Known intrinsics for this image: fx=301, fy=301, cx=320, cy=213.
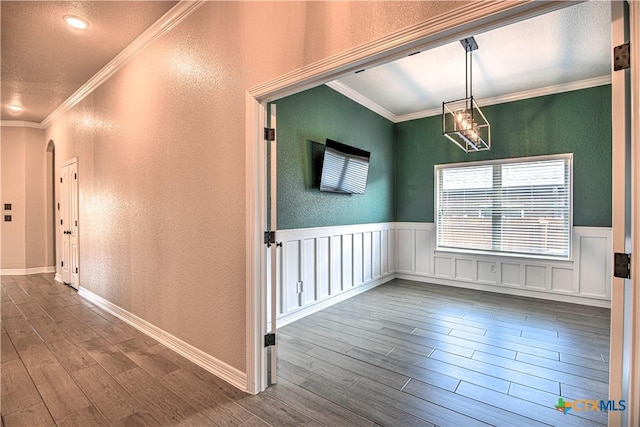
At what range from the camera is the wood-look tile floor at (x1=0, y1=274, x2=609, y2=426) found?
74.9 inches

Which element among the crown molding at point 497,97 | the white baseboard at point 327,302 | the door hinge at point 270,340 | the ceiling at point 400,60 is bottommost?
the white baseboard at point 327,302

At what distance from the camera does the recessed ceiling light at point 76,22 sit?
8.95ft

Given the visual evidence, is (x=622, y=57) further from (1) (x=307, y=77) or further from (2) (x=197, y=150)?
(2) (x=197, y=150)

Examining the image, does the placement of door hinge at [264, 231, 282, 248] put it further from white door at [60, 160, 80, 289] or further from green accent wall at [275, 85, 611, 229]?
white door at [60, 160, 80, 289]

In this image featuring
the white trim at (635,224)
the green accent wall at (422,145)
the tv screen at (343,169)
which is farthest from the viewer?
the tv screen at (343,169)

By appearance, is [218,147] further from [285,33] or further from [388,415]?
[388,415]

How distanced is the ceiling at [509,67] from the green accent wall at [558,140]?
0.19 meters

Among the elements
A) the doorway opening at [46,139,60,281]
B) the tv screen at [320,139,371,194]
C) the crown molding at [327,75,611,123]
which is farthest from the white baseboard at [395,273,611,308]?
the doorway opening at [46,139,60,281]

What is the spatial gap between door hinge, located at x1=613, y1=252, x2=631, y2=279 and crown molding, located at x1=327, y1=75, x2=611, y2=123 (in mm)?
3647

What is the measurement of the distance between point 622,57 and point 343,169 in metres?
3.16

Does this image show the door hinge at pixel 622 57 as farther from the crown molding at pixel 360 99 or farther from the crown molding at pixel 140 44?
the crown molding at pixel 360 99

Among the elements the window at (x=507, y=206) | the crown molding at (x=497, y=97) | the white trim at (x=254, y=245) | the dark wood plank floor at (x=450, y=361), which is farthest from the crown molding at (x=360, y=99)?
the dark wood plank floor at (x=450, y=361)

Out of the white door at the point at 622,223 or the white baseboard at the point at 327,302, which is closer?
the white door at the point at 622,223

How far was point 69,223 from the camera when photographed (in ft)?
16.4
